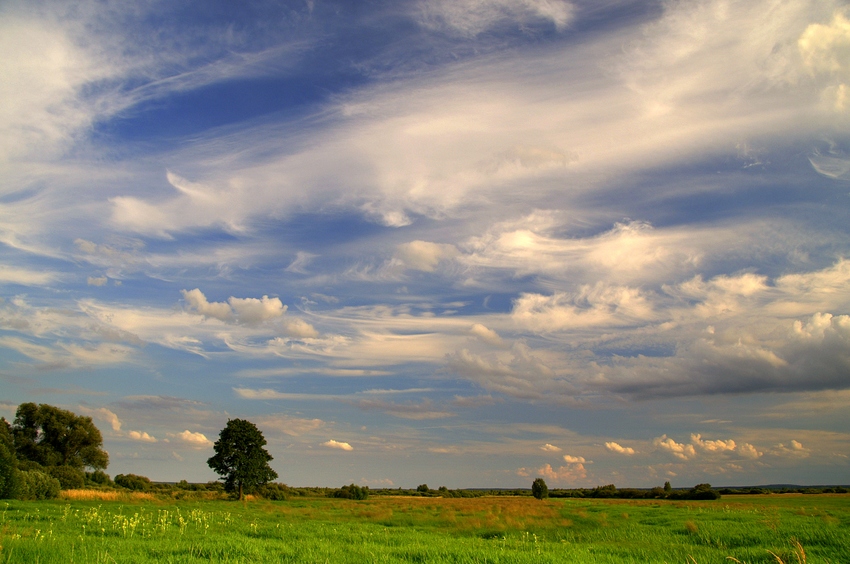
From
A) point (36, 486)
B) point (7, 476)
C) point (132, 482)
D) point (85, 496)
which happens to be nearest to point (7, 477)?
point (7, 476)

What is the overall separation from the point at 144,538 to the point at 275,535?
5.11 metres

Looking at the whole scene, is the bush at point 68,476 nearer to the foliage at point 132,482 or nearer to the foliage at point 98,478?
the foliage at point 98,478

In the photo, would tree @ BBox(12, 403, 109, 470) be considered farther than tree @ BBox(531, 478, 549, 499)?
No

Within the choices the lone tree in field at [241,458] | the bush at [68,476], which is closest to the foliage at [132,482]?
the bush at [68,476]

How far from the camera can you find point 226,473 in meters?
63.9

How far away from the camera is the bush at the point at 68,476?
2255 inches

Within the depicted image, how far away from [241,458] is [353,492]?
106 ft

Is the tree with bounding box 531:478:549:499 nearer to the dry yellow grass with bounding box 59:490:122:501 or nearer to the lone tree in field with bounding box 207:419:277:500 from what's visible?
the lone tree in field with bounding box 207:419:277:500

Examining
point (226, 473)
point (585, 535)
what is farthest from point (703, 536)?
point (226, 473)

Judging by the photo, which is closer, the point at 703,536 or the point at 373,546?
the point at 373,546

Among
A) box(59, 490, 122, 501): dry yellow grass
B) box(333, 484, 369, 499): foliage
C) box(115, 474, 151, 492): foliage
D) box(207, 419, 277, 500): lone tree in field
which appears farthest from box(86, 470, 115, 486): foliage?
box(333, 484, 369, 499): foliage

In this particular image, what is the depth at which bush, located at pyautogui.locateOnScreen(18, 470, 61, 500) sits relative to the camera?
35.6m

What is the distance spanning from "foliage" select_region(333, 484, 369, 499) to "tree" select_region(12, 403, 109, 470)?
4009 centimetres

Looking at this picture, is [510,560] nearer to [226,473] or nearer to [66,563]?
[66,563]
